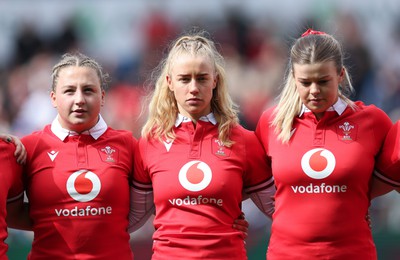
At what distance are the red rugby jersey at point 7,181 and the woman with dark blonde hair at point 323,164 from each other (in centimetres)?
131

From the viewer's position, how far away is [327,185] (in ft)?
13.9

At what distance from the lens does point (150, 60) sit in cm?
840

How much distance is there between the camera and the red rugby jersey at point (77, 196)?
168 inches

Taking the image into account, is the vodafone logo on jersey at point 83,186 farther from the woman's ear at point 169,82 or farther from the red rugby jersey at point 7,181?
the woman's ear at point 169,82

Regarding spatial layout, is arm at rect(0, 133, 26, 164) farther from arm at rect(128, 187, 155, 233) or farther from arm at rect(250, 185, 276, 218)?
arm at rect(250, 185, 276, 218)

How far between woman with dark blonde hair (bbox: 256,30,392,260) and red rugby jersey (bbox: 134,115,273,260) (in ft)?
0.61

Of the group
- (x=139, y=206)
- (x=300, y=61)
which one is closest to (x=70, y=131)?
(x=139, y=206)

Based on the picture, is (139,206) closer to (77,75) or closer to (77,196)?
(77,196)

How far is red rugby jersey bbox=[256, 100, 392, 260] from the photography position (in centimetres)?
419

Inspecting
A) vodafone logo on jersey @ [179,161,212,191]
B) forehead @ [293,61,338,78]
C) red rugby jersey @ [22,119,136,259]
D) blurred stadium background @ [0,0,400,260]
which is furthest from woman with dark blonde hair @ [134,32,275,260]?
blurred stadium background @ [0,0,400,260]

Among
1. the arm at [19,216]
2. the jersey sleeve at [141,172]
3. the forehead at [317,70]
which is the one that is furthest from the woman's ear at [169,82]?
the arm at [19,216]

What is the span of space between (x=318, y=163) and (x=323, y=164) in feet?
0.08

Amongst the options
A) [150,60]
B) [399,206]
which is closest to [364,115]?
[399,206]

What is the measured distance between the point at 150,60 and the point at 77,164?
4.15 meters
